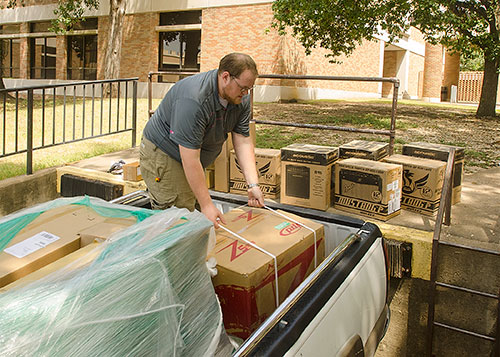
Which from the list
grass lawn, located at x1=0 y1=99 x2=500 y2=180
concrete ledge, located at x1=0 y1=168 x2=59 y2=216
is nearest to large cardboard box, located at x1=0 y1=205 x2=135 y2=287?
concrete ledge, located at x1=0 y1=168 x2=59 y2=216

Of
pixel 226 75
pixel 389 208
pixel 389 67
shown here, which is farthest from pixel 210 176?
pixel 389 67

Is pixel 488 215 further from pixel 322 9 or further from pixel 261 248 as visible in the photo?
pixel 322 9

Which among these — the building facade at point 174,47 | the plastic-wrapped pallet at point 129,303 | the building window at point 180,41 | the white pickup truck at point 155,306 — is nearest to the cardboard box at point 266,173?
the white pickup truck at point 155,306

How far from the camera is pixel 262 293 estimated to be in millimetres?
2100

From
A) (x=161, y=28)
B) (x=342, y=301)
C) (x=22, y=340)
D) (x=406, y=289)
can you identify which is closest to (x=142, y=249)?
(x=22, y=340)

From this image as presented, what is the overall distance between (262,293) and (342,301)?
36 centimetres

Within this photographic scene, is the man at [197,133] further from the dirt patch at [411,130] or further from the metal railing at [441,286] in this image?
the dirt patch at [411,130]

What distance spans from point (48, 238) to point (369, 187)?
289 cm

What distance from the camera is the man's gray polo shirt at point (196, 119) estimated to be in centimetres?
270

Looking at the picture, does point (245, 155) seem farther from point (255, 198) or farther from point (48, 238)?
point (48, 238)

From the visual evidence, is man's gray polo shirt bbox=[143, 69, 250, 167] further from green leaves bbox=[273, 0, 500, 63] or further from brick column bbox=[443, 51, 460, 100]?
brick column bbox=[443, 51, 460, 100]

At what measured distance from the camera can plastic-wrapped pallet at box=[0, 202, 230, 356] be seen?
1.21m

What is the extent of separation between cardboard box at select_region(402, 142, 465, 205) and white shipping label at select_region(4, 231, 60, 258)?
3.67 m

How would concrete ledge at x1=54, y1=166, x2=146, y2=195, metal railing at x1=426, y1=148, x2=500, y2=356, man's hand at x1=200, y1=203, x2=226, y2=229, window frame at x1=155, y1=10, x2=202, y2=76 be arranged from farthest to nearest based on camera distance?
window frame at x1=155, y1=10, x2=202, y2=76 → concrete ledge at x1=54, y1=166, x2=146, y2=195 → metal railing at x1=426, y1=148, x2=500, y2=356 → man's hand at x1=200, y1=203, x2=226, y2=229
